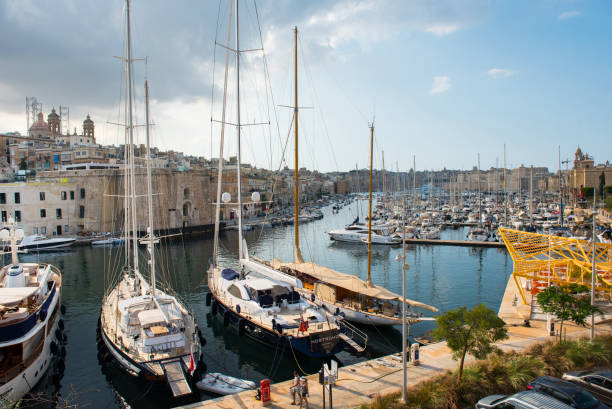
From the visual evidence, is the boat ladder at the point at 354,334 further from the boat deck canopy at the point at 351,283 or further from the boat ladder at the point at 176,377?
the boat ladder at the point at 176,377

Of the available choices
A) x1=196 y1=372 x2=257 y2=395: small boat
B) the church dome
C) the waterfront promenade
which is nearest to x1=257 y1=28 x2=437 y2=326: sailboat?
the waterfront promenade

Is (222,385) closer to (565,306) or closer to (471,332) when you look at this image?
(471,332)

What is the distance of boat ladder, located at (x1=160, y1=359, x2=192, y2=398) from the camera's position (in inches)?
512

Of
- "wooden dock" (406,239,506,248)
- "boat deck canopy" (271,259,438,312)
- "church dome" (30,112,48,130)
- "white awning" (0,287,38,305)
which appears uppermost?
"church dome" (30,112,48,130)

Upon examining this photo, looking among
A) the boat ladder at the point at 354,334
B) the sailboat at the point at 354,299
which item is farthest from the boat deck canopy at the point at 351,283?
the boat ladder at the point at 354,334

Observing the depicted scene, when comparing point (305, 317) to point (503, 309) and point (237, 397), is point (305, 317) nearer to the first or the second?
point (237, 397)

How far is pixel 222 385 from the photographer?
47.0ft

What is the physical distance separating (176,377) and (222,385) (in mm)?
1623

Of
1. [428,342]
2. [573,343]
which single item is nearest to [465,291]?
[428,342]

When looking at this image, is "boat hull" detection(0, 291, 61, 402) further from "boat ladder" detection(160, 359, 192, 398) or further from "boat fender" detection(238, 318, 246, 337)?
"boat fender" detection(238, 318, 246, 337)

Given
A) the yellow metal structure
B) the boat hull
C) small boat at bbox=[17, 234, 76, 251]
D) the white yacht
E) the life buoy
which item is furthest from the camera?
the white yacht

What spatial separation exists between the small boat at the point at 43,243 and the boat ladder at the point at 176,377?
41177mm

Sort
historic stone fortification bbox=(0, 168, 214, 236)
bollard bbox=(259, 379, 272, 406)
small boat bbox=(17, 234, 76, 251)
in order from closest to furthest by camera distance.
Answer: bollard bbox=(259, 379, 272, 406)
small boat bbox=(17, 234, 76, 251)
historic stone fortification bbox=(0, 168, 214, 236)

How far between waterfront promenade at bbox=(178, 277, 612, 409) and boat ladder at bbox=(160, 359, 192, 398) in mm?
1306
